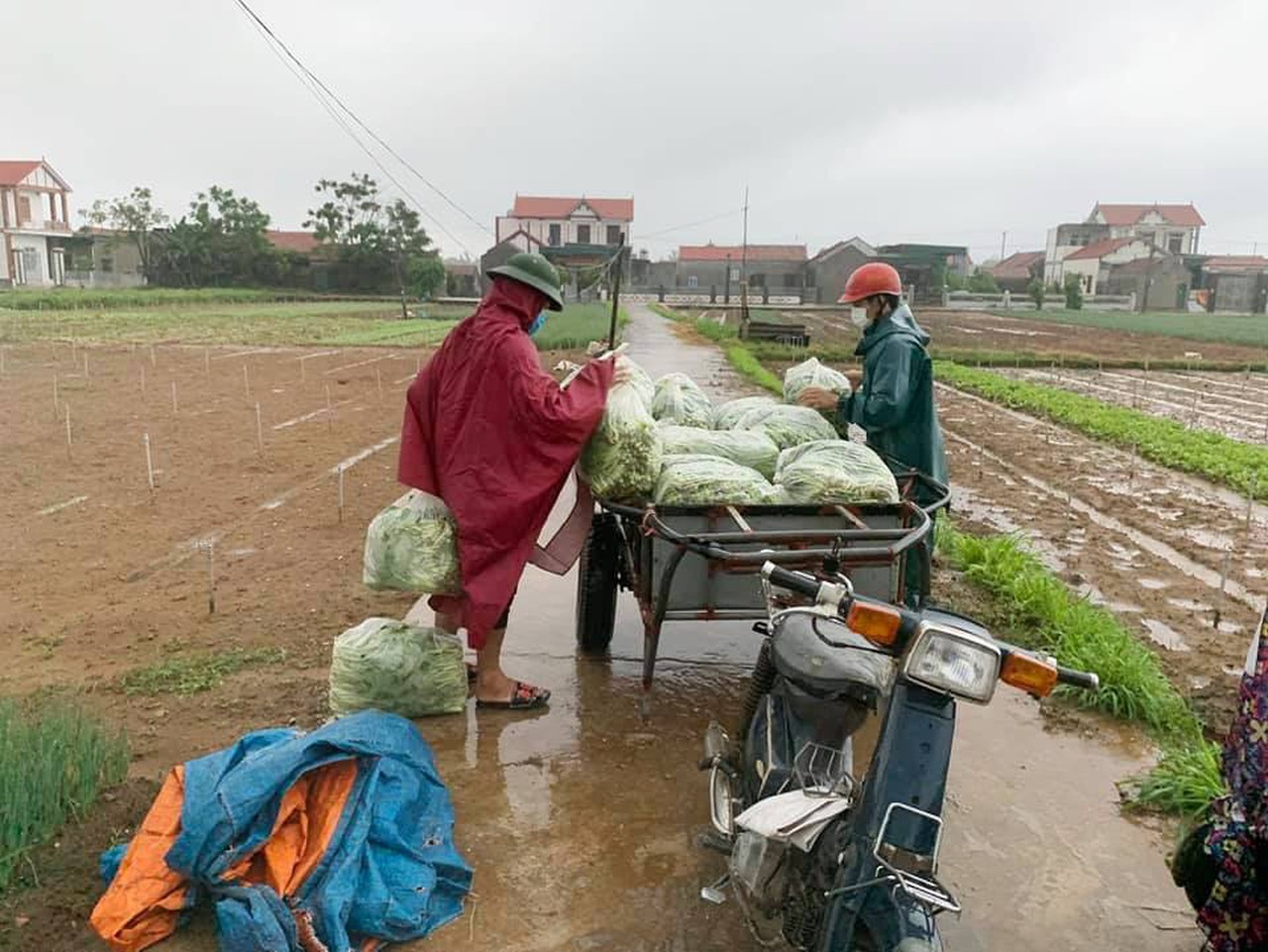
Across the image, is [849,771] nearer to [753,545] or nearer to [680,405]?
[753,545]

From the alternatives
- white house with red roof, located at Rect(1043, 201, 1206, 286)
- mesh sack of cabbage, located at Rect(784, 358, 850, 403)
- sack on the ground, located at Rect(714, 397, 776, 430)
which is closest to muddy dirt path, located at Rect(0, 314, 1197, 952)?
sack on the ground, located at Rect(714, 397, 776, 430)

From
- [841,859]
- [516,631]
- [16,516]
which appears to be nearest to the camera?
[841,859]

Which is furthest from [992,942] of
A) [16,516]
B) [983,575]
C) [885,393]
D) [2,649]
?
[16,516]

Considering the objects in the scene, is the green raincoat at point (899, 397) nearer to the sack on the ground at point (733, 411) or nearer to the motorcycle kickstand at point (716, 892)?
the sack on the ground at point (733, 411)

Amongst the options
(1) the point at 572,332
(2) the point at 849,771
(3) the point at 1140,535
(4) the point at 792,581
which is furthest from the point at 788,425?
(1) the point at 572,332

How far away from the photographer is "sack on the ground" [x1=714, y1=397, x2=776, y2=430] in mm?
Result: 4980

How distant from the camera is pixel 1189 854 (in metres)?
2.62

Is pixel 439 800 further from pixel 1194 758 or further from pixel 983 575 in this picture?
pixel 983 575

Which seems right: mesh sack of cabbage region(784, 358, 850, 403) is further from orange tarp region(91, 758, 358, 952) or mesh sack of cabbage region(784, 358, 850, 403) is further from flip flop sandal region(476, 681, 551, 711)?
orange tarp region(91, 758, 358, 952)

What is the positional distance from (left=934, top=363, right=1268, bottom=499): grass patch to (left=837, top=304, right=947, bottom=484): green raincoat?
247 inches

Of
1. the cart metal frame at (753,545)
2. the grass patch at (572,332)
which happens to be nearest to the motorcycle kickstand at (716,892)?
the cart metal frame at (753,545)

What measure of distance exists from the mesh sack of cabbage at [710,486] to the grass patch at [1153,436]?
7584 millimetres

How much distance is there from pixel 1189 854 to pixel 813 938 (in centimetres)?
107

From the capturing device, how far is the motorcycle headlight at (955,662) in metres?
A: 2.08
